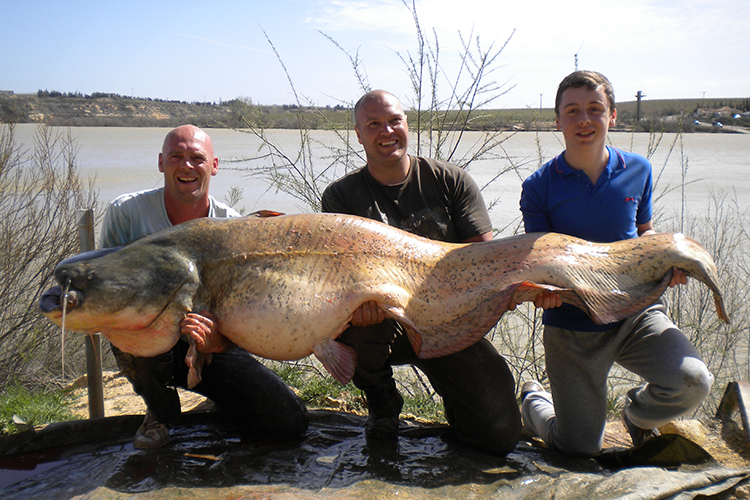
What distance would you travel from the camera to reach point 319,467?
3.10m

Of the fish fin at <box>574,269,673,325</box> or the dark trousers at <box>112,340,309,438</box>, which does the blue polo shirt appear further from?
the dark trousers at <box>112,340,309,438</box>

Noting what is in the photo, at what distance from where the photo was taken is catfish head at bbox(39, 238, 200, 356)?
2.74 meters

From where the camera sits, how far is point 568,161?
343cm

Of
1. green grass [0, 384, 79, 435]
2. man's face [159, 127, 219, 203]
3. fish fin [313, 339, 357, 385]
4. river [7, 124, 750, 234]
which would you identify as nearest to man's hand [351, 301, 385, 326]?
fish fin [313, 339, 357, 385]

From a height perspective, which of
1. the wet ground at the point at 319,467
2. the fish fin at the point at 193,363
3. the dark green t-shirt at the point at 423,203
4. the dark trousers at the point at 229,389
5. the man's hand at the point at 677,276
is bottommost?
the wet ground at the point at 319,467

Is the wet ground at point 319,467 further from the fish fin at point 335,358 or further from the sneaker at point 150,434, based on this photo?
the fish fin at point 335,358

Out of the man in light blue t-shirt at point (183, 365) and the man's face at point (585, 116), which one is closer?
the man's face at point (585, 116)

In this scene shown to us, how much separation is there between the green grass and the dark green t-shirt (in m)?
2.80

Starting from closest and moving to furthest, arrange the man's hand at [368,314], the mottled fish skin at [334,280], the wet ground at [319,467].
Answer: the wet ground at [319,467] → the mottled fish skin at [334,280] → the man's hand at [368,314]

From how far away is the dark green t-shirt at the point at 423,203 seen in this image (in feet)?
12.0

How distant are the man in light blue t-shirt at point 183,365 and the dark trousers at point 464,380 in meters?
0.60

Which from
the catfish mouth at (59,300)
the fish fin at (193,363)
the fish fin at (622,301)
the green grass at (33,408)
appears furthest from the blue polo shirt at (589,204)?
the green grass at (33,408)

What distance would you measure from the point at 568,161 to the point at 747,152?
71.8 ft

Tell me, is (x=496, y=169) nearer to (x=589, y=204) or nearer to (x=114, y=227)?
(x=589, y=204)
